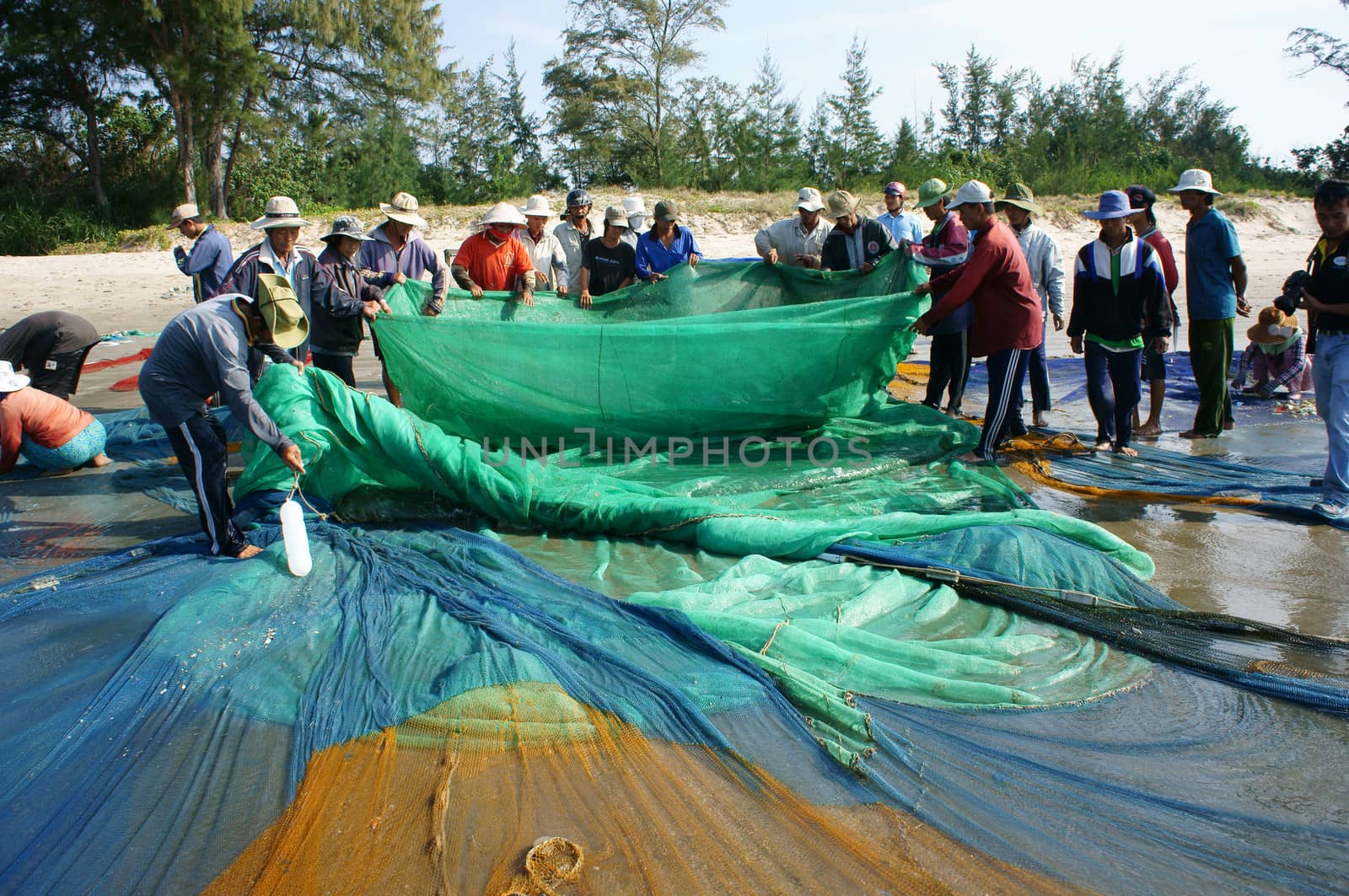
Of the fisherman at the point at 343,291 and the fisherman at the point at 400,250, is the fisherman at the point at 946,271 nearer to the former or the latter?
the fisherman at the point at 400,250

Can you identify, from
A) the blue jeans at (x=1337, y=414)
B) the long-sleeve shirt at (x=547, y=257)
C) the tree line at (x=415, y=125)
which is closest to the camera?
the blue jeans at (x=1337, y=414)

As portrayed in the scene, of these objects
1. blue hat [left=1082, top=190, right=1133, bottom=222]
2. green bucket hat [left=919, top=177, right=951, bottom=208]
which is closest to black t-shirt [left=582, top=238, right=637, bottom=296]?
green bucket hat [left=919, top=177, right=951, bottom=208]

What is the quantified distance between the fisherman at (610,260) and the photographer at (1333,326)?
13.5ft

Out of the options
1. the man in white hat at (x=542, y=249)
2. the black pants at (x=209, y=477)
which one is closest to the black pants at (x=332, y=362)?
the man in white hat at (x=542, y=249)

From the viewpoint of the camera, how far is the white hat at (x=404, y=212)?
19.9 feet

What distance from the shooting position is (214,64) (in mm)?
21109

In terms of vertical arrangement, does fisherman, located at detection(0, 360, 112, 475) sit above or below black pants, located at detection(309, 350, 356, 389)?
below

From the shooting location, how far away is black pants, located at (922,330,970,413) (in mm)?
6348

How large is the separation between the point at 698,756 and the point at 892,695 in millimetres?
702

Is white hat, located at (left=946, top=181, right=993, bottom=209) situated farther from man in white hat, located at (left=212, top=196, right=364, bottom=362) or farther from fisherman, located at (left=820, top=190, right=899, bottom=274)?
man in white hat, located at (left=212, top=196, right=364, bottom=362)

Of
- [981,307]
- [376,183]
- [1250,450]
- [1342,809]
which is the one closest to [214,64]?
[376,183]

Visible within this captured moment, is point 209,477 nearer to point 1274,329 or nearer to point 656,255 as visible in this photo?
point 656,255

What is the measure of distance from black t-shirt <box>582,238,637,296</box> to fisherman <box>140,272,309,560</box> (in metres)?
2.84

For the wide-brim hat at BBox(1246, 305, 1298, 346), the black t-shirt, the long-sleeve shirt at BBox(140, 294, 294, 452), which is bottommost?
the wide-brim hat at BBox(1246, 305, 1298, 346)
